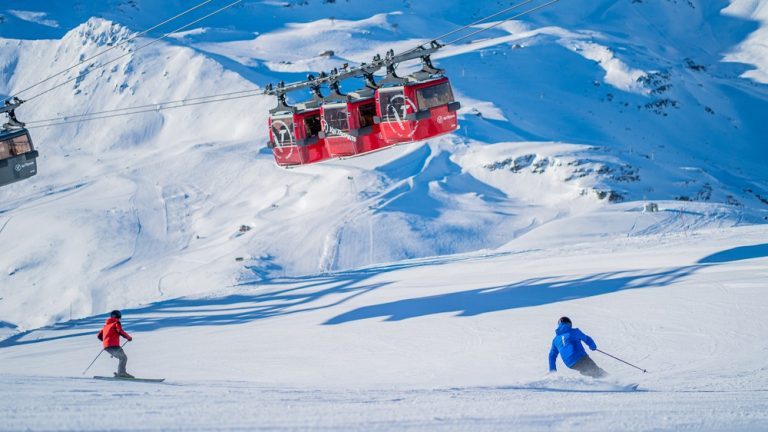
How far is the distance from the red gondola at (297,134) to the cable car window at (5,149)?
260 inches

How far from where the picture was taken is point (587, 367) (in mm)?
10734

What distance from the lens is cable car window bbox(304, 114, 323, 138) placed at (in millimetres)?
18484

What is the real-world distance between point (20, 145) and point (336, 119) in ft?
27.2

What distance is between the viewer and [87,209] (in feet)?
149

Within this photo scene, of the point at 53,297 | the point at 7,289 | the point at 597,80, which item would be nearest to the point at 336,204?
the point at 53,297

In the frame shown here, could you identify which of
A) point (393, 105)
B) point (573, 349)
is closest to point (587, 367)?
point (573, 349)

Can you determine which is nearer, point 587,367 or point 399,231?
point 587,367

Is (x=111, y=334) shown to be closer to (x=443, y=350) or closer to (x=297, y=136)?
(x=443, y=350)

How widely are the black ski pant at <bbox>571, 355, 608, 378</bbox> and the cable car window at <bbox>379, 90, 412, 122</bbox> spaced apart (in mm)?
7614

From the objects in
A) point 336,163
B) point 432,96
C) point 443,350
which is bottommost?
point 443,350

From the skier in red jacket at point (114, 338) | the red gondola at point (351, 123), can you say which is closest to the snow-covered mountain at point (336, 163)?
the red gondola at point (351, 123)

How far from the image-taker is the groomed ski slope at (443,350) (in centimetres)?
792

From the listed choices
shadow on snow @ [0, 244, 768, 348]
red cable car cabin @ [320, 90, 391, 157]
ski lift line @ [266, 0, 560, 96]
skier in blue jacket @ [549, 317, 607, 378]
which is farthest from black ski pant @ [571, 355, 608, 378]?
red cable car cabin @ [320, 90, 391, 157]

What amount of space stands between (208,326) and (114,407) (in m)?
11.9
